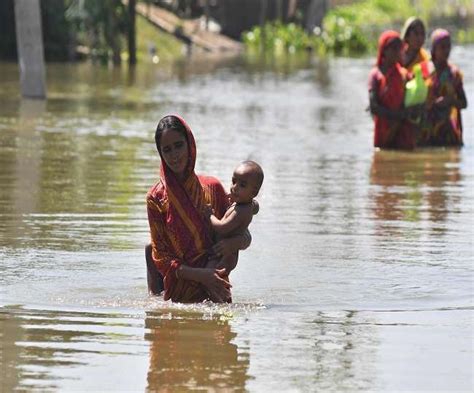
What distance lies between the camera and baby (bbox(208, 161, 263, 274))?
7574mm

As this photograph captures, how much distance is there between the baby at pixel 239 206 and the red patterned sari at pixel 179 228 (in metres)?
0.09

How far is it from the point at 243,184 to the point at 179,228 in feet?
1.32

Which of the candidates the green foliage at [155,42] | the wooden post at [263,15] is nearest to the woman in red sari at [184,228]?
the green foliage at [155,42]

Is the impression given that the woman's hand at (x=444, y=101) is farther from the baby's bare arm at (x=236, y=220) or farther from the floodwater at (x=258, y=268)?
the baby's bare arm at (x=236, y=220)

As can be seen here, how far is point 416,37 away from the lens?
15805mm

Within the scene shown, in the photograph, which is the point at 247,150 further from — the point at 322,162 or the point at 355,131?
the point at 355,131

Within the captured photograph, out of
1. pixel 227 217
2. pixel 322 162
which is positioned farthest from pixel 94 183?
pixel 227 217

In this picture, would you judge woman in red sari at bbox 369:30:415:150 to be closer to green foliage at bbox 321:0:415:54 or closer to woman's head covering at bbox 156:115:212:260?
woman's head covering at bbox 156:115:212:260

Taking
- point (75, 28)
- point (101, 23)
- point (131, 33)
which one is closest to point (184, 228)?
point (101, 23)

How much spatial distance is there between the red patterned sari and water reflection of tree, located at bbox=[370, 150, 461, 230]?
3.47m

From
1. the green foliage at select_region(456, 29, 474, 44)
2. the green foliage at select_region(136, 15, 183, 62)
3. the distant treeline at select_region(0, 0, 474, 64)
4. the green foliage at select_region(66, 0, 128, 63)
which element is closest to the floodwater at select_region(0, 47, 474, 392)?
the green foliage at select_region(66, 0, 128, 63)

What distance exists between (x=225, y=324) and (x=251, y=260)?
225cm

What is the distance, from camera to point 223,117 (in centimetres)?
2084

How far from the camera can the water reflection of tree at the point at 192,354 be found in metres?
6.22
